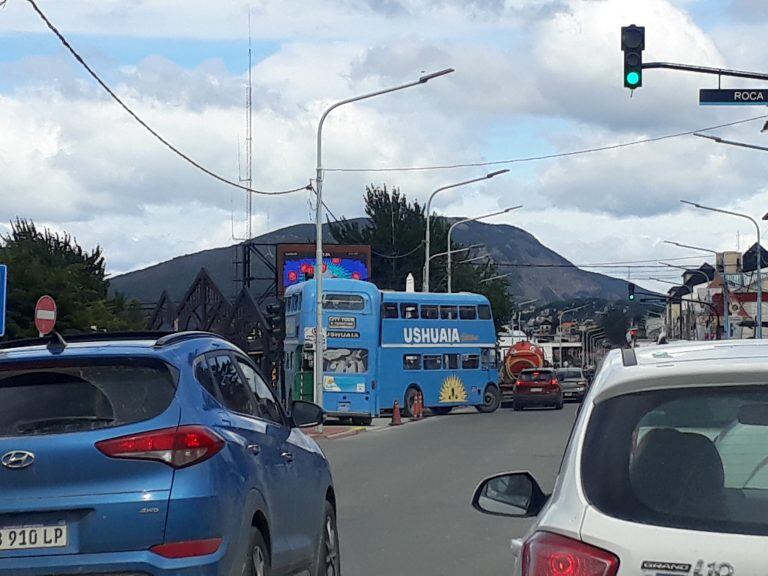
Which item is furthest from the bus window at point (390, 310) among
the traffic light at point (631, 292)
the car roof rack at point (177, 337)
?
the car roof rack at point (177, 337)

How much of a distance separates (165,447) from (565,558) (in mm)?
2680

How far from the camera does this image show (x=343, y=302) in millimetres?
40219

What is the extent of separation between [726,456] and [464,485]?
13.8 meters

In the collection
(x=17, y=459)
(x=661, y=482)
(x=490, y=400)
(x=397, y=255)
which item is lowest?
(x=490, y=400)

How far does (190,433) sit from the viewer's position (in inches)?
230

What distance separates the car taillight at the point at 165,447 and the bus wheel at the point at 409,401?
36587 mm

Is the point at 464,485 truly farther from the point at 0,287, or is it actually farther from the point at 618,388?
the point at 618,388

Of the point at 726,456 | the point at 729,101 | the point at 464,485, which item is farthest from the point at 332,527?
the point at 729,101

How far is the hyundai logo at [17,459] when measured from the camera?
562 cm

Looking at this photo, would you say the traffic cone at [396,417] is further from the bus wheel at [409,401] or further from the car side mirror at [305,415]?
the car side mirror at [305,415]

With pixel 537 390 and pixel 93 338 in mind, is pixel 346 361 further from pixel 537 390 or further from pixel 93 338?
pixel 93 338

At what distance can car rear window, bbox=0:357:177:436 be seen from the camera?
5.87 m

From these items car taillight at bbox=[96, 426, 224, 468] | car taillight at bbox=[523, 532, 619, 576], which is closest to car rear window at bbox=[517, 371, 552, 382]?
car taillight at bbox=[96, 426, 224, 468]

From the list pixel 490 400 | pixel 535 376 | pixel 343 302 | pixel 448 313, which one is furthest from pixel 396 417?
pixel 535 376
